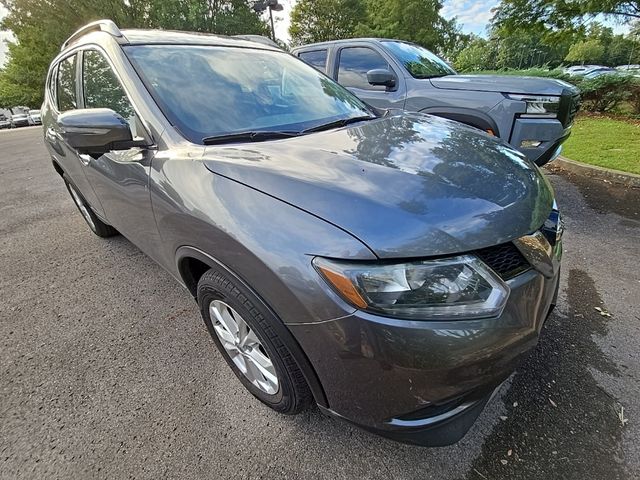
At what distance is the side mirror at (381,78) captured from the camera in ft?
14.2

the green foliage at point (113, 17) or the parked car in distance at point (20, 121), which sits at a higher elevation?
the green foliage at point (113, 17)

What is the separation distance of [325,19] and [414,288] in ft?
124

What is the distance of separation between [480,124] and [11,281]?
4.97 meters

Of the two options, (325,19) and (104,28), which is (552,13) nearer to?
(104,28)

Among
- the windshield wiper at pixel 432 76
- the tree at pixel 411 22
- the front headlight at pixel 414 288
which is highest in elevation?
the tree at pixel 411 22

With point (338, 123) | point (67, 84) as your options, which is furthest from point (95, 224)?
point (338, 123)

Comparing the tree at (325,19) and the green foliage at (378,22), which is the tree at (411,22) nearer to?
the green foliage at (378,22)

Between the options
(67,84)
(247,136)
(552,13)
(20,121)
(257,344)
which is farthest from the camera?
(20,121)

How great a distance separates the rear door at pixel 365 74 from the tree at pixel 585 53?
168 ft

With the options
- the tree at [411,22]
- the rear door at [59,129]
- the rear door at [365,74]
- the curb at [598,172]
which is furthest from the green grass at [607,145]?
the tree at [411,22]

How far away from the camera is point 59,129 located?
2.80 m

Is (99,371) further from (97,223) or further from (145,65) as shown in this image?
(97,223)

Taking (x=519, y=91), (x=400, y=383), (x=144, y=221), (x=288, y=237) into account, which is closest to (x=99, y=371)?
(x=144, y=221)

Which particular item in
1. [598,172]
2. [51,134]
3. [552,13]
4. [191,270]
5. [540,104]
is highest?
[552,13]
